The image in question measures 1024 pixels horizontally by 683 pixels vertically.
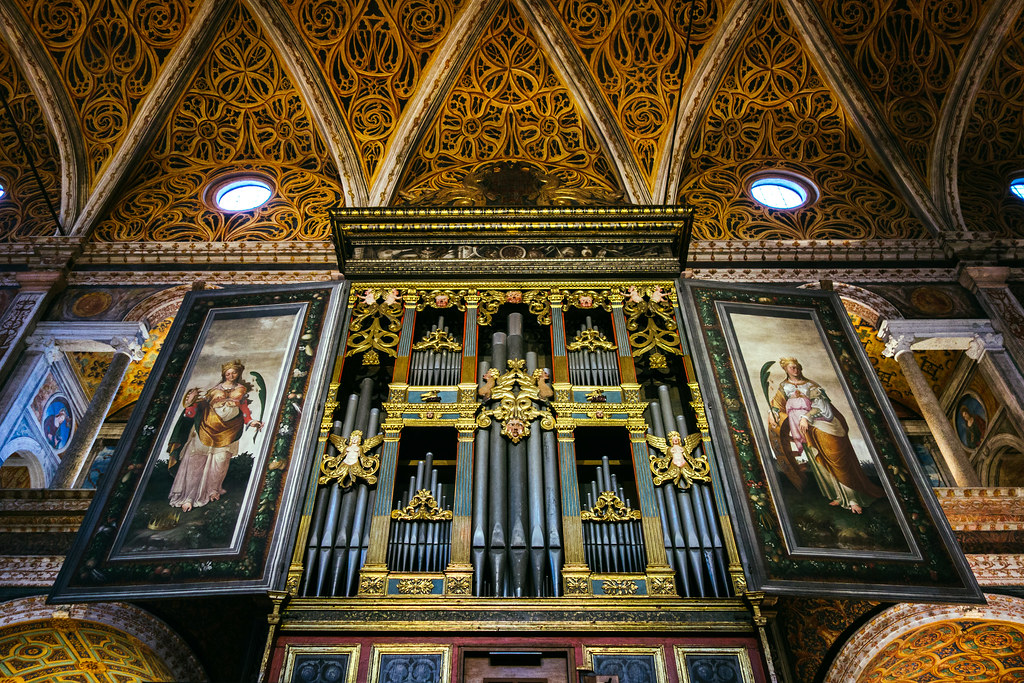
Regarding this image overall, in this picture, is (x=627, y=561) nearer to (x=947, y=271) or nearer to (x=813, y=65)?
(x=947, y=271)

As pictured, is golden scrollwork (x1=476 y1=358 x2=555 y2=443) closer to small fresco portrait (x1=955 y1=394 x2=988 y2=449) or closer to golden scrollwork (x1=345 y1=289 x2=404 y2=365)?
golden scrollwork (x1=345 y1=289 x2=404 y2=365)

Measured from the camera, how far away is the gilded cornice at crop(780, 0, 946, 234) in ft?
38.1

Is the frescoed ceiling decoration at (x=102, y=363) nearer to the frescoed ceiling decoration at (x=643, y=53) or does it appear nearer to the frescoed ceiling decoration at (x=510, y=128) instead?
the frescoed ceiling decoration at (x=510, y=128)

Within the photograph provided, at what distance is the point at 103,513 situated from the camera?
7.20 m

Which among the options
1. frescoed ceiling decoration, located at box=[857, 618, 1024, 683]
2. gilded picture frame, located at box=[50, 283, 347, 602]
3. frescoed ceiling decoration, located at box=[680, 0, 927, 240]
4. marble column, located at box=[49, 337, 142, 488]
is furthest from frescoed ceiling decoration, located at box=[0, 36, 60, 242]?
frescoed ceiling decoration, located at box=[857, 618, 1024, 683]

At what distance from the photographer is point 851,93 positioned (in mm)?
11805

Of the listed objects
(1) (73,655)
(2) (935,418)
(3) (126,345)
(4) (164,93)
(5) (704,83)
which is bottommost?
(1) (73,655)

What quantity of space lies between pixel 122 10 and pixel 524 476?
8528 mm

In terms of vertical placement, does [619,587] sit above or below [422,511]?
below

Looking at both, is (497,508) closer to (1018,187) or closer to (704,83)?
(704,83)

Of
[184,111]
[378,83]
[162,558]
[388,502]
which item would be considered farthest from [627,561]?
[184,111]

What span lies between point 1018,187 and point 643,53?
5.39 meters

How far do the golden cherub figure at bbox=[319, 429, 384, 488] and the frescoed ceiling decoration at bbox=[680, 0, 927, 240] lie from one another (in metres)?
5.90

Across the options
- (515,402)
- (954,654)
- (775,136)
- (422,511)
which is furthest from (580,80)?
(954,654)
